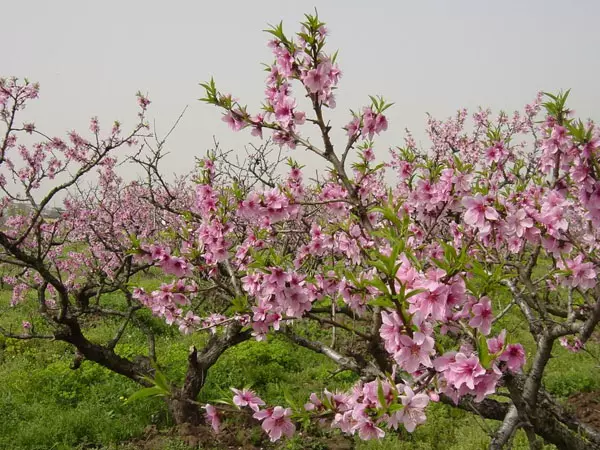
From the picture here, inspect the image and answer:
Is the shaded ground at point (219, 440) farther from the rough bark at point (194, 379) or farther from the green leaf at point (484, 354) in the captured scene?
the green leaf at point (484, 354)

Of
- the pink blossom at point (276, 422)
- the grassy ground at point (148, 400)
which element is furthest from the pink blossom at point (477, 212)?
the grassy ground at point (148, 400)

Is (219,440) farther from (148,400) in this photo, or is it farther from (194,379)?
(148,400)

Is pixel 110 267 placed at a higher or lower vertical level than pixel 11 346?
higher

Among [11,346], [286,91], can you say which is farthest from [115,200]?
[286,91]

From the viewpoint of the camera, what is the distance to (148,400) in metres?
5.87

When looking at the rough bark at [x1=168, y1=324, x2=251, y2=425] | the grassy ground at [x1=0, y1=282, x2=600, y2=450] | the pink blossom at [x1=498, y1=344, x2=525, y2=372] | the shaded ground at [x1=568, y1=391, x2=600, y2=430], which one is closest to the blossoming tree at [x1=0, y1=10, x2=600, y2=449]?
the pink blossom at [x1=498, y1=344, x2=525, y2=372]

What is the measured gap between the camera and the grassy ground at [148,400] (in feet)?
16.7

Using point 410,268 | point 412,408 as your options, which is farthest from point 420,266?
point 412,408

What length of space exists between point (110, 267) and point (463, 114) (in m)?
11.4

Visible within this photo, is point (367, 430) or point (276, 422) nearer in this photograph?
point (367, 430)

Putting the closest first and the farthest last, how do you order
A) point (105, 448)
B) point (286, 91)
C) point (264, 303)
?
point (264, 303)
point (286, 91)
point (105, 448)

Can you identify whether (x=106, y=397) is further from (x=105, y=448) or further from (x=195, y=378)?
(x=195, y=378)

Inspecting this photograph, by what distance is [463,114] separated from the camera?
13.6m

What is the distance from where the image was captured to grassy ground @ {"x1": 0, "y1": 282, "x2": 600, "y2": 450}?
16.7ft
